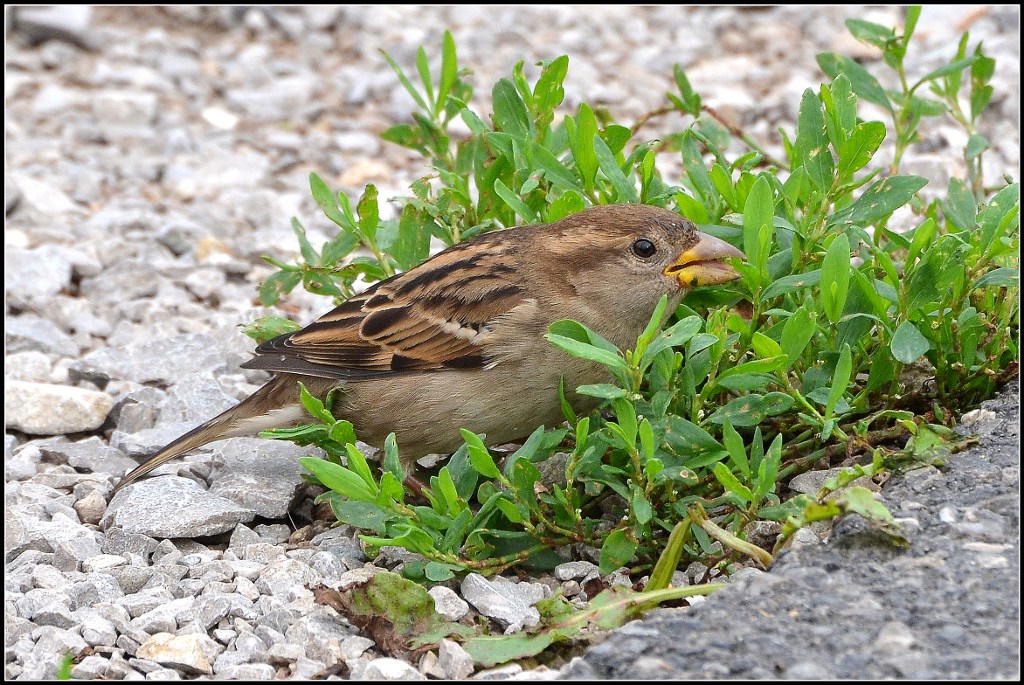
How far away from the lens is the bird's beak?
3482mm

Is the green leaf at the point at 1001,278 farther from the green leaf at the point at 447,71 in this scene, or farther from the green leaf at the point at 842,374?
the green leaf at the point at 447,71

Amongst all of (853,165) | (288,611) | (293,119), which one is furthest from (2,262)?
(853,165)

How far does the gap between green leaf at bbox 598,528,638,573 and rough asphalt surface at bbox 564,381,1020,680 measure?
0.51 m

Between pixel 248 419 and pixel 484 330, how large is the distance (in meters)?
0.83

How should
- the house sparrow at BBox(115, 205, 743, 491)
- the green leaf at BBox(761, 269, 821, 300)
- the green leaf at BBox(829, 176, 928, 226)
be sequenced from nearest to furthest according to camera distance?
the green leaf at BBox(761, 269, 821, 300) → the green leaf at BBox(829, 176, 928, 226) → the house sparrow at BBox(115, 205, 743, 491)

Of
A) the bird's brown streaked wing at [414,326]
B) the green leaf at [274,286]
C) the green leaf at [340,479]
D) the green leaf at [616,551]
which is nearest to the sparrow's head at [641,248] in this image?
the bird's brown streaked wing at [414,326]

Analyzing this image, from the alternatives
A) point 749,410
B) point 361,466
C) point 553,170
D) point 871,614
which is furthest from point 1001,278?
point 361,466

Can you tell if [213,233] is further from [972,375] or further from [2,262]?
[972,375]

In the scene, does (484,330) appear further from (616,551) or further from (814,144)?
(814,144)

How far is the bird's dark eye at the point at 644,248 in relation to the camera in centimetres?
364

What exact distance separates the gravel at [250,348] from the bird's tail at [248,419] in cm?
9

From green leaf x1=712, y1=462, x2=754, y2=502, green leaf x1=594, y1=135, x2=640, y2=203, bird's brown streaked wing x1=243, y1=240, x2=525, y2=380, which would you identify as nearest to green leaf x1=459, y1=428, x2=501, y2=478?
green leaf x1=712, y1=462, x2=754, y2=502

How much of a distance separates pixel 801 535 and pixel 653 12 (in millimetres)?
5812

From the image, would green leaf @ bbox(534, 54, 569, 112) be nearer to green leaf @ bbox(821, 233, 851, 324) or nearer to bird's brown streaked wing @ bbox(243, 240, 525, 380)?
bird's brown streaked wing @ bbox(243, 240, 525, 380)
